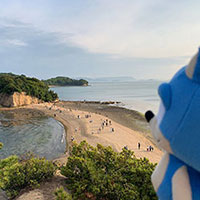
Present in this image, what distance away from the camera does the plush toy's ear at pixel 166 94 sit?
2.26m

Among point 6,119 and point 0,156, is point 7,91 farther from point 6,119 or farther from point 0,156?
point 0,156

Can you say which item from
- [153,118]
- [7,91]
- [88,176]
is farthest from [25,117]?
[153,118]

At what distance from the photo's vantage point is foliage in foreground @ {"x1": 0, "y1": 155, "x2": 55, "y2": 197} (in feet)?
27.6

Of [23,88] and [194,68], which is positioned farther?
[23,88]

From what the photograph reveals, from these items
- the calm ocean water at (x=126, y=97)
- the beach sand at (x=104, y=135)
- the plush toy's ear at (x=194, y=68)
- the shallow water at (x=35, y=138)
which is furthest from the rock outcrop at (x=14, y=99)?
the plush toy's ear at (x=194, y=68)

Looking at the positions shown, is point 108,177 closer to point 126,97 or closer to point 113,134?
point 113,134

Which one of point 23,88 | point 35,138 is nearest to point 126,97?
point 23,88

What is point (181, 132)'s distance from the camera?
6.91ft

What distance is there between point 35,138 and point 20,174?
14759mm

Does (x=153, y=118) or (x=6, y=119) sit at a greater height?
(x=153, y=118)

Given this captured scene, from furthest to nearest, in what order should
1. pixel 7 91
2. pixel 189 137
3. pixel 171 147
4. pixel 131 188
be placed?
pixel 7 91, pixel 131 188, pixel 171 147, pixel 189 137

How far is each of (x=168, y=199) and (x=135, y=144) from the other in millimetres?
18336

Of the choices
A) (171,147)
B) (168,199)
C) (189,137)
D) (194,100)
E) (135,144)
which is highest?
(194,100)

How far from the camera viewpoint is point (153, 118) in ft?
8.42
